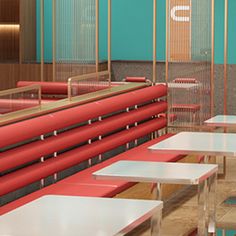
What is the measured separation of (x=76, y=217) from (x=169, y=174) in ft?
5.19

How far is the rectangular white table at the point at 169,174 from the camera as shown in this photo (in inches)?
226

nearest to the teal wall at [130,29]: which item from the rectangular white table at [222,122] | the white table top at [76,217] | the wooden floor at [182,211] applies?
the rectangular white table at [222,122]

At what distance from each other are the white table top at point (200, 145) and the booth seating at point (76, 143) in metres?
0.44

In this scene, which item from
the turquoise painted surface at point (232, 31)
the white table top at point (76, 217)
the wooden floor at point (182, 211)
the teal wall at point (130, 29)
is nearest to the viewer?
the white table top at point (76, 217)

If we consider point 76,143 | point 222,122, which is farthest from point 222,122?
point 76,143

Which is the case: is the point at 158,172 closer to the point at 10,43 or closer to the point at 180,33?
the point at 180,33

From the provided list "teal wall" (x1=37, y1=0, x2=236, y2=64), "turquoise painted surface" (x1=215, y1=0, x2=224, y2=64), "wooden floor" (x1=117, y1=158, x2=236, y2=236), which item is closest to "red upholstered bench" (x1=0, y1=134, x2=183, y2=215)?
"wooden floor" (x1=117, y1=158, x2=236, y2=236)

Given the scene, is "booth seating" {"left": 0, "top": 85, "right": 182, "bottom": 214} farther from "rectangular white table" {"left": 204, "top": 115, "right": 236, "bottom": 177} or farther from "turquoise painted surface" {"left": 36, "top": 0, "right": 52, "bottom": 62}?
"turquoise painted surface" {"left": 36, "top": 0, "right": 52, "bottom": 62}

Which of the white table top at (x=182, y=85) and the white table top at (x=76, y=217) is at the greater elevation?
the white table top at (x=182, y=85)

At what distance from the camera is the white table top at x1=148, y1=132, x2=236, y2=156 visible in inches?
273

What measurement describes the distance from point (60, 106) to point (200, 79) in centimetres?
269

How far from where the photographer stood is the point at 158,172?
19.5 ft

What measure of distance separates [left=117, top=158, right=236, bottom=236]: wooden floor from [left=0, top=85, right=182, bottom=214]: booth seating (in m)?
0.37

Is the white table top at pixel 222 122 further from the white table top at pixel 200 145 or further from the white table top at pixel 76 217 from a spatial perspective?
the white table top at pixel 76 217
